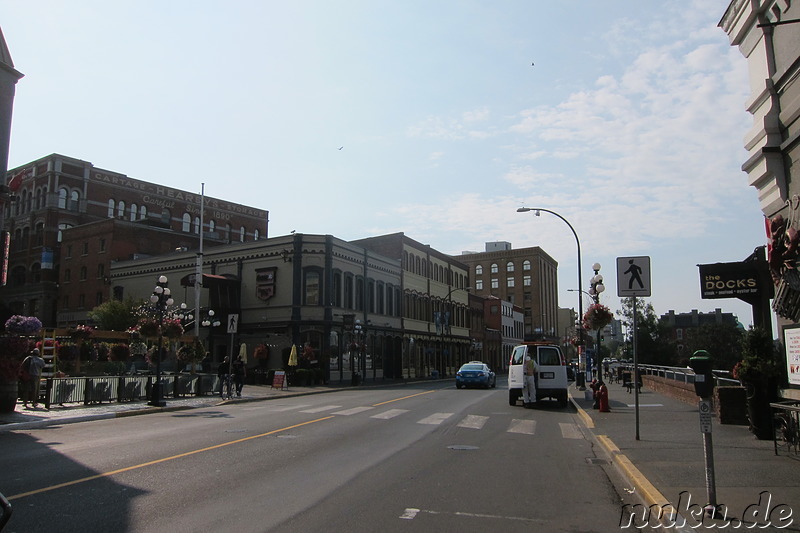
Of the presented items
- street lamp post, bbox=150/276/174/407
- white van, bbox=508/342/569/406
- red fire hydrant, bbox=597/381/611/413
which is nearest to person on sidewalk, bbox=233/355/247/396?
street lamp post, bbox=150/276/174/407

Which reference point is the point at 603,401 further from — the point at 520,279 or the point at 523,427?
the point at 520,279

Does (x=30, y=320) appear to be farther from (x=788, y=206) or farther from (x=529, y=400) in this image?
(x=788, y=206)

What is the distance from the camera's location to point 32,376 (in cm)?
1959

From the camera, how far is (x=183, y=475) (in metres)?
8.94

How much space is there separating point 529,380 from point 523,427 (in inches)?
228

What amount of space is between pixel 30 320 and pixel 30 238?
48.7 m

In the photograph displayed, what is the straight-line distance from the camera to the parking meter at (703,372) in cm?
697

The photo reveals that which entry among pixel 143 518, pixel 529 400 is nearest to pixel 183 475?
pixel 143 518

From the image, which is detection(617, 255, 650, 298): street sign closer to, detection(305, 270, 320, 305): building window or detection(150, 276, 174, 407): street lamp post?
detection(150, 276, 174, 407): street lamp post

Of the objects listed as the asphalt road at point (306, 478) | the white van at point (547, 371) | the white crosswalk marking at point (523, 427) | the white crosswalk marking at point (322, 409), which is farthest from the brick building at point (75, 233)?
the white crosswalk marking at point (523, 427)

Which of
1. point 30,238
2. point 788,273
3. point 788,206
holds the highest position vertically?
point 30,238

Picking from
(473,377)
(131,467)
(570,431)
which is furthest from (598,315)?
(131,467)

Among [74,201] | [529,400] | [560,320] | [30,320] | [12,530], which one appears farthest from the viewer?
[560,320]

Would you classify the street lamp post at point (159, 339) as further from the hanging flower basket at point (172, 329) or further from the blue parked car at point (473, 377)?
the blue parked car at point (473, 377)
